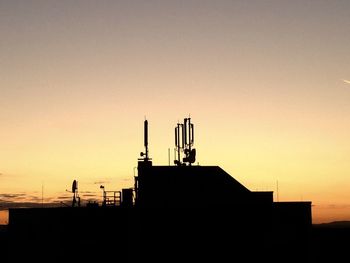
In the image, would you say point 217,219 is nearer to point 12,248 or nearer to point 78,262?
point 78,262

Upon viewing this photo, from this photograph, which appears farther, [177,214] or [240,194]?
[240,194]

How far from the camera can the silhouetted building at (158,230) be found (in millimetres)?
40875

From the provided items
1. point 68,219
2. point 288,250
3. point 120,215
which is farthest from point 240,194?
point 68,219

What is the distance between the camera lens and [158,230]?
41.3 metres

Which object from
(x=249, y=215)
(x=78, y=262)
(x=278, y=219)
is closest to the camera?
(x=78, y=262)

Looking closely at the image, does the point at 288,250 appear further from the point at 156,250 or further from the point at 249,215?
the point at 156,250

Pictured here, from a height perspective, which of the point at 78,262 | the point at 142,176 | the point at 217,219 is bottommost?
the point at 78,262

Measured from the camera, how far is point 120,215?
41.7 m

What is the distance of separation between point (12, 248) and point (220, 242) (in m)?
15.9

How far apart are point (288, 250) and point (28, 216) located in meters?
21.5

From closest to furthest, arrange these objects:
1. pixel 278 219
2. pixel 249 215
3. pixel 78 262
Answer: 1. pixel 78 262
2. pixel 249 215
3. pixel 278 219

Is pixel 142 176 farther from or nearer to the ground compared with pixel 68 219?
farther from the ground

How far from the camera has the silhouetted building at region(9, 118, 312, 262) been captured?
40.9 metres

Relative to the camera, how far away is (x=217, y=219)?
139ft
